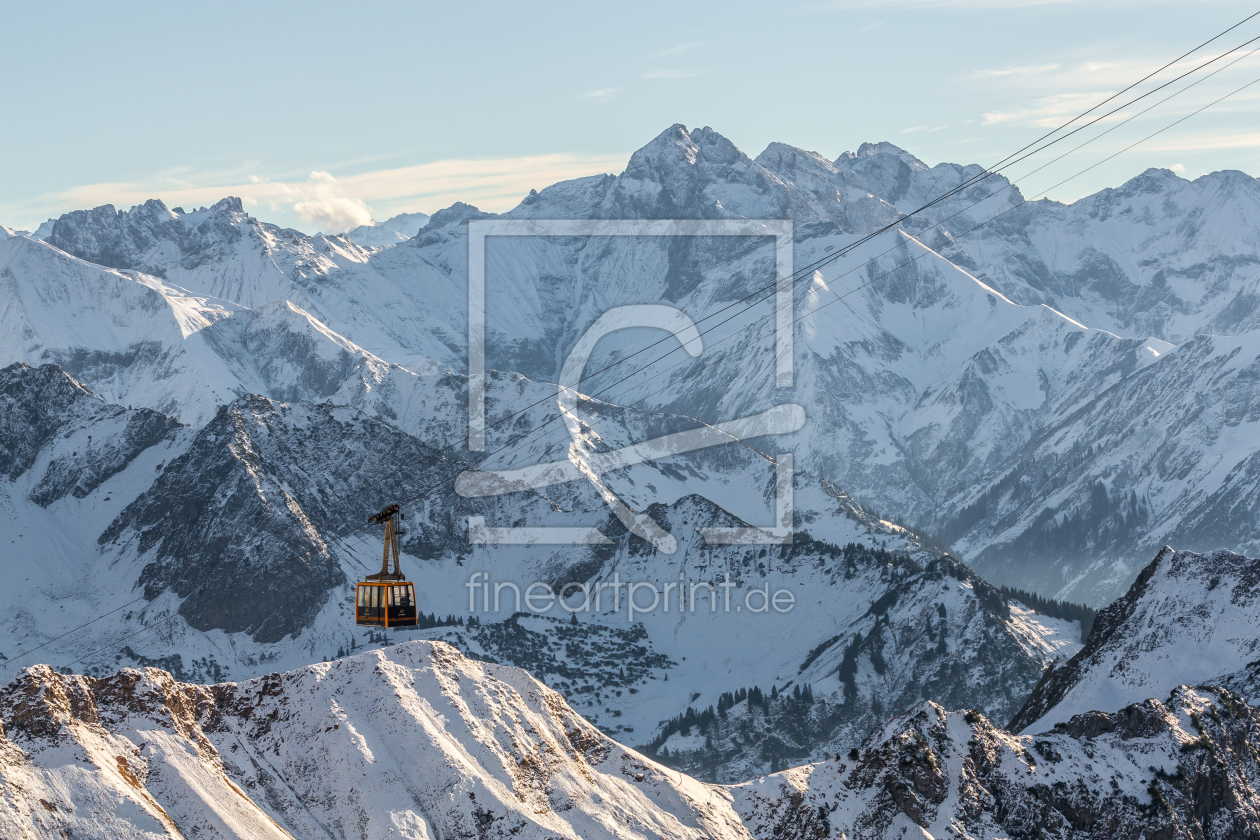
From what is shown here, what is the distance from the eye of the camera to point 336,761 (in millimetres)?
173250

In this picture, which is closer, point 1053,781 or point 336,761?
point 336,761

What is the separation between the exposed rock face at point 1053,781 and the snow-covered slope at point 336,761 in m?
16.0

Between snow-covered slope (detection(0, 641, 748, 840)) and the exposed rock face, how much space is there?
16.0 metres

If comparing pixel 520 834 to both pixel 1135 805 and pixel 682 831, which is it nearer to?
pixel 682 831

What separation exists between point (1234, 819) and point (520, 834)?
81.0 metres

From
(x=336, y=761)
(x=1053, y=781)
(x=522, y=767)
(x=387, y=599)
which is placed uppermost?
(x=387, y=599)

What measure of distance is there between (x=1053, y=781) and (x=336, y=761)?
82315 mm

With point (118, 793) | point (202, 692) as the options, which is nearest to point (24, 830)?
point (118, 793)

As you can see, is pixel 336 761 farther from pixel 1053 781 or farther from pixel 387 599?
pixel 1053 781

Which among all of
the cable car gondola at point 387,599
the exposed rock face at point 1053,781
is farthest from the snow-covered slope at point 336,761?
the cable car gondola at point 387,599

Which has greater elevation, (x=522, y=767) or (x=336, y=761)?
(x=336, y=761)

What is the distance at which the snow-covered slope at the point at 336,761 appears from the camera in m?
154

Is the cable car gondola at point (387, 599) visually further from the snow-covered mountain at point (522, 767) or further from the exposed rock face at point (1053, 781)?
the exposed rock face at point (1053, 781)

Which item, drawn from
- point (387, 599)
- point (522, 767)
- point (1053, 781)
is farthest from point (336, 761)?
point (1053, 781)
